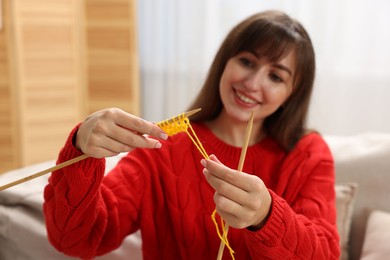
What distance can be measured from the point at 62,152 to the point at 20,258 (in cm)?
61

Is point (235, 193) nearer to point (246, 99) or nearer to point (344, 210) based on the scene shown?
point (246, 99)

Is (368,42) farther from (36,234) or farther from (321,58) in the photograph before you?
(36,234)

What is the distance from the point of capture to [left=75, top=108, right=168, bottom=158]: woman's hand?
900 mm

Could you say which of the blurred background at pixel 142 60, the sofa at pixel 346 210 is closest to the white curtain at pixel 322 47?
the blurred background at pixel 142 60

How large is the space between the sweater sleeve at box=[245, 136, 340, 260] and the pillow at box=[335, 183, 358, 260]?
0.25m

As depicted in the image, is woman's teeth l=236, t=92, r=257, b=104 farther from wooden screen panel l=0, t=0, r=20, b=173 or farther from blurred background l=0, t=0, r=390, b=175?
wooden screen panel l=0, t=0, r=20, b=173

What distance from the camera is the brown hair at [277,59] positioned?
1249 mm

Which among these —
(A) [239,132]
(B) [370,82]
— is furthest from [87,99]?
(A) [239,132]

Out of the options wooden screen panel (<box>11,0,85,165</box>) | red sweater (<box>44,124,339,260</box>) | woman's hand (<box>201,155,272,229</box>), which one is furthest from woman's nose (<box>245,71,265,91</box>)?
wooden screen panel (<box>11,0,85,165</box>)

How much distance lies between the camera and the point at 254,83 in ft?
4.05

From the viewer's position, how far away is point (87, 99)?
10.7ft

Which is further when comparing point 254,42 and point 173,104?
point 173,104

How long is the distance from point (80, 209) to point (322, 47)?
1982mm

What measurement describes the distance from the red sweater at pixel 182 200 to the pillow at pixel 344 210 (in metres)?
0.25
